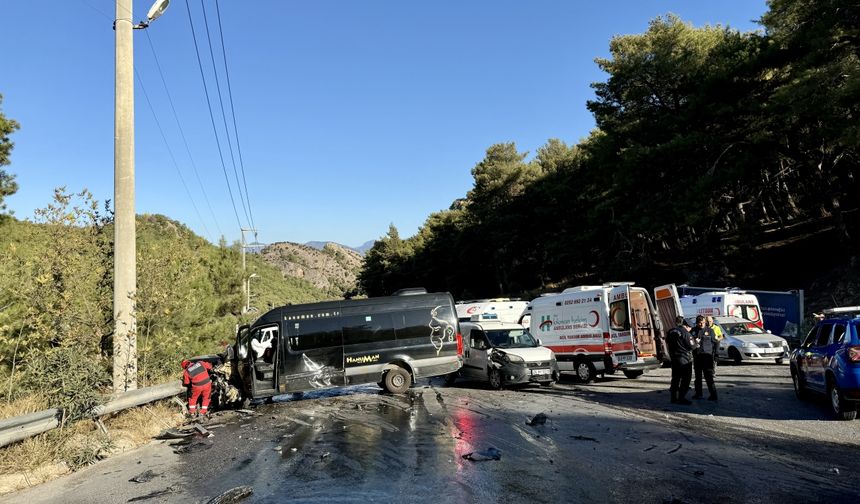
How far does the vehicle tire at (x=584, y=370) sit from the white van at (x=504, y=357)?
1124 mm

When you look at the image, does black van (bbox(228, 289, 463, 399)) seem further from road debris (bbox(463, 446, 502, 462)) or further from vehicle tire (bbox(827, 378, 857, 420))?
vehicle tire (bbox(827, 378, 857, 420))

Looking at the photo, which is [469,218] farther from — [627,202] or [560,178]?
[627,202]

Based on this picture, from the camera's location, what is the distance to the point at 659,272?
4228 centimetres

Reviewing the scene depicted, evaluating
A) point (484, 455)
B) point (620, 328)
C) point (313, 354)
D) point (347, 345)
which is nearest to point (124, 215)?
point (313, 354)

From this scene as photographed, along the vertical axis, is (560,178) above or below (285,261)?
below

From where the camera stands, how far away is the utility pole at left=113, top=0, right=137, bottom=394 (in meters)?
10.7

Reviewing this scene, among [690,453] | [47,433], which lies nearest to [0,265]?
[47,433]

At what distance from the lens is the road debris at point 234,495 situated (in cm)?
571

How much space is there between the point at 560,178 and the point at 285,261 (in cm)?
15002

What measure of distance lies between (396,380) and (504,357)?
2874 mm

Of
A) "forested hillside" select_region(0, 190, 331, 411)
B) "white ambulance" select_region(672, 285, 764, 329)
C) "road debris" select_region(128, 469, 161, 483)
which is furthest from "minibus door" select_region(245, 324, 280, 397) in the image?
"white ambulance" select_region(672, 285, 764, 329)

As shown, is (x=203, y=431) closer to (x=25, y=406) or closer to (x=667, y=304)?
(x=25, y=406)

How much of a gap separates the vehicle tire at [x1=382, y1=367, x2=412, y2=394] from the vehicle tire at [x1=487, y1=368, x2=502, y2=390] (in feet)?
7.15

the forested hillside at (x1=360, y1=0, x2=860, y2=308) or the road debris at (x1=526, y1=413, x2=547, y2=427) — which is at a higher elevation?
the forested hillside at (x1=360, y1=0, x2=860, y2=308)
